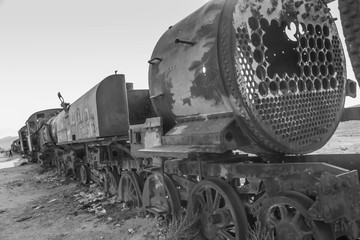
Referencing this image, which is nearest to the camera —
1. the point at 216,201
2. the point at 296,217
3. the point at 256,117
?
the point at 296,217

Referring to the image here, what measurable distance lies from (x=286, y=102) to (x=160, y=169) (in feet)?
6.99

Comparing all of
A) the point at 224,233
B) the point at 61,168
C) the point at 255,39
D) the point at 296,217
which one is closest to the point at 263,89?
the point at 255,39

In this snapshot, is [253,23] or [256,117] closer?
[256,117]

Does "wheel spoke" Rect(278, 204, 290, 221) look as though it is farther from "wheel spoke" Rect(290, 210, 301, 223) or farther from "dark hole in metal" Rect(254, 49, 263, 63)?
"dark hole in metal" Rect(254, 49, 263, 63)

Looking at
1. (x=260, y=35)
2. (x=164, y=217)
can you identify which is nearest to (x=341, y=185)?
(x=260, y=35)

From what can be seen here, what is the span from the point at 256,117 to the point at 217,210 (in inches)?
49.6

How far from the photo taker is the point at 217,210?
3.53 meters

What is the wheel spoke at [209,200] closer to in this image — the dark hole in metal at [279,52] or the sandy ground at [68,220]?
the sandy ground at [68,220]

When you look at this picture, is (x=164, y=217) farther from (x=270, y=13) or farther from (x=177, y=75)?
(x=270, y=13)

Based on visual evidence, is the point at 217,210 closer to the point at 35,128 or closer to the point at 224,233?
the point at 224,233

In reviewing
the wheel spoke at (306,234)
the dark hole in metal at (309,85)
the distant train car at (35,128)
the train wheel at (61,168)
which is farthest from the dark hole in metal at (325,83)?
the distant train car at (35,128)

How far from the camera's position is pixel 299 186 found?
8.84 ft

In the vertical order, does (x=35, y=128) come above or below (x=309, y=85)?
above

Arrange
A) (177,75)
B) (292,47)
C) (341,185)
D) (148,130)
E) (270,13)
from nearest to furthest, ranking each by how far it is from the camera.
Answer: (341,185)
(270,13)
(292,47)
(177,75)
(148,130)
